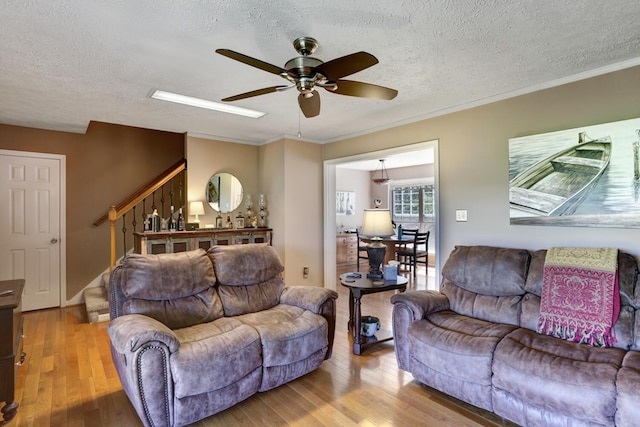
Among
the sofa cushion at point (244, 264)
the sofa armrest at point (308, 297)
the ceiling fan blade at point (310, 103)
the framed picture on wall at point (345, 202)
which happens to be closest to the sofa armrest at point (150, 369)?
the sofa cushion at point (244, 264)

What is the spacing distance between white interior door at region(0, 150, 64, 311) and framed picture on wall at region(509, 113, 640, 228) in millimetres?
5613

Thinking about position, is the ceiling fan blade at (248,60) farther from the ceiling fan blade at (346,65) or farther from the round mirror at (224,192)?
the round mirror at (224,192)

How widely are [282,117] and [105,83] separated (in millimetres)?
1783

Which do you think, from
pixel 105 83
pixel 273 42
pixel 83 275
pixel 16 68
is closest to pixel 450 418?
pixel 273 42

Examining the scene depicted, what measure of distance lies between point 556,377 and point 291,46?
100 inches

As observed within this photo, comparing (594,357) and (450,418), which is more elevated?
(594,357)

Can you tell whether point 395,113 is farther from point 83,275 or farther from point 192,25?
point 83,275

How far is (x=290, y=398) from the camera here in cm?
245

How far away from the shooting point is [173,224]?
451cm

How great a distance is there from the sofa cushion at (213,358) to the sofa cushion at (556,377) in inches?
62.5

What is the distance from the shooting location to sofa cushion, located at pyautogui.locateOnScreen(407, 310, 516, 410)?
2.20 meters

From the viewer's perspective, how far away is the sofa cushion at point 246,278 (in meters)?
2.95

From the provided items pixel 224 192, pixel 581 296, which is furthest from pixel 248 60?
pixel 224 192

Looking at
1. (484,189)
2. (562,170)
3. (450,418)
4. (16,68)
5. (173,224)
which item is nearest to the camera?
(450,418)
